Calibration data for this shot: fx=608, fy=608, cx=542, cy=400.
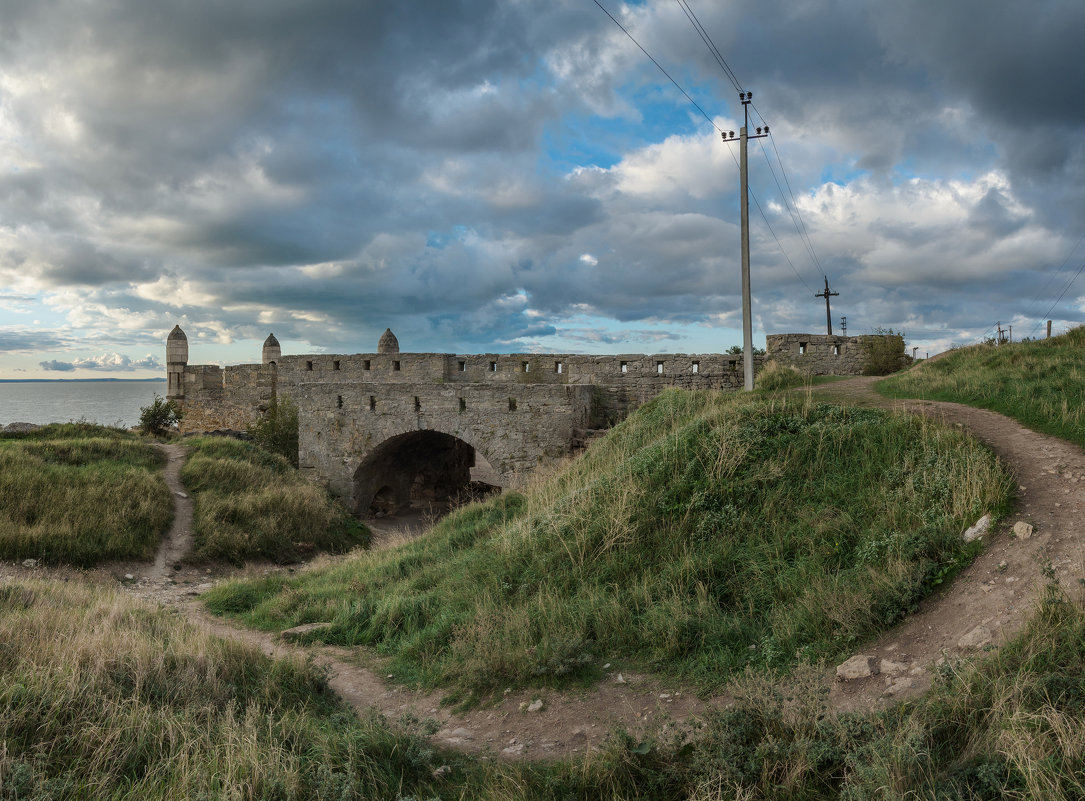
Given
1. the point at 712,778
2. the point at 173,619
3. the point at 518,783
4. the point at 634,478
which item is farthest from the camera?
the point at 634,478

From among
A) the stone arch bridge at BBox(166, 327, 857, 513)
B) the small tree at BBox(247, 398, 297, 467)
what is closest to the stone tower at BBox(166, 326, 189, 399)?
the small tree at BBox(247, 398, 297, 467)

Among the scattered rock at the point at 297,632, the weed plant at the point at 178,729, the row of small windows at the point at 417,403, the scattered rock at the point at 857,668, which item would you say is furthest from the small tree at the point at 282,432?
the scattered rock at the point at 857,668

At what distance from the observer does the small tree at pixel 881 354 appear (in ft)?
52.7

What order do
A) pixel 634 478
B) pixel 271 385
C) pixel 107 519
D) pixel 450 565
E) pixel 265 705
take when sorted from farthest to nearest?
1. pixel 271 385
2. pixel 107 519
3. pixel 450 565
4. pixel 634 478
5. pixel 265 705

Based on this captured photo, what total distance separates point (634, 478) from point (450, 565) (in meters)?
2.68

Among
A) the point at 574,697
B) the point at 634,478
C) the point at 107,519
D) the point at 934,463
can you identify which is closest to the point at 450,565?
the point at 634,478

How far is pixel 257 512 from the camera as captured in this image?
1352cm

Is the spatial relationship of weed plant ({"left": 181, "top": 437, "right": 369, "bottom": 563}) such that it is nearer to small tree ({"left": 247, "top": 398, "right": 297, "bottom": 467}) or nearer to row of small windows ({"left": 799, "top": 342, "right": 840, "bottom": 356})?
small tree ({"left": 247, "top": 398, "right": 297, "bottom": 467})

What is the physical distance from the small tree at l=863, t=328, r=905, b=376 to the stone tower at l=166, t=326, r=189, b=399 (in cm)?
2756

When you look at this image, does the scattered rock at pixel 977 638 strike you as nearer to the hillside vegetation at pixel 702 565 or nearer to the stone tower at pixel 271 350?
the hillside vegetation at pixel 702 565

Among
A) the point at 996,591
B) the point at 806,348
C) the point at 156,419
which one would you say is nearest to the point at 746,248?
the point at 806,348

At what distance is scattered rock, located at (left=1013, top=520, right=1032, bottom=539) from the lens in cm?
474

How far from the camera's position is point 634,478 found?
7340 millimetres

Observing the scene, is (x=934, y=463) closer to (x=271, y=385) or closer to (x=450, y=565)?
(x=450, y=565)
